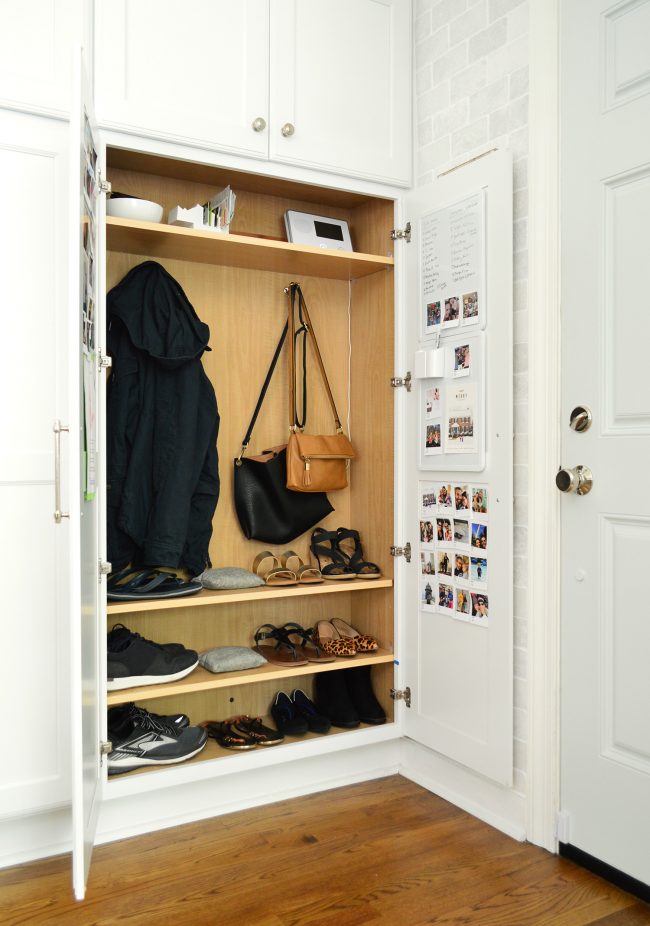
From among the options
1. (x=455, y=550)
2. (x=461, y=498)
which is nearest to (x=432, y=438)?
(x=461, y=498)

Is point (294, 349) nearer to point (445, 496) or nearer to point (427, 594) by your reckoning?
point (445, 496)

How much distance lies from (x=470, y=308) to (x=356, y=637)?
1177 millimetres

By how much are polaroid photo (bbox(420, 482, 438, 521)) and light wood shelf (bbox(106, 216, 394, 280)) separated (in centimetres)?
77

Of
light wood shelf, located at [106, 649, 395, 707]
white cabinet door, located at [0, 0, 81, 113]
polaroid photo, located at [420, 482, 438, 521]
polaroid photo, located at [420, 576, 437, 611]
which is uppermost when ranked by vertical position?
white cabinet door, located at [0, 0, 81, 113]

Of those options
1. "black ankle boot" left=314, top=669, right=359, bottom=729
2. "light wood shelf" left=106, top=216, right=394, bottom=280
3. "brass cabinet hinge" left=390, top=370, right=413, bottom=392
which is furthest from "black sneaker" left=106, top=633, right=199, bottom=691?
"light wood shelf" left=106, top=216, right=394, bottom=280

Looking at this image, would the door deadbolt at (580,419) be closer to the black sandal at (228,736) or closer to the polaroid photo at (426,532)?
the polaroid photo at (426,532)

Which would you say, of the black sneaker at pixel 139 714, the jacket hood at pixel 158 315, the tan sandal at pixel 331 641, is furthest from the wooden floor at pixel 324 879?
the jacket hood at pixel 158 315

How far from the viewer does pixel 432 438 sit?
2.35m

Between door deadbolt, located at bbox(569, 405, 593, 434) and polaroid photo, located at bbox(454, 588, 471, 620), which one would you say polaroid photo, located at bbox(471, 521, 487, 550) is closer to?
polaroid photo, located at bbox(454, 588, 471, 620)

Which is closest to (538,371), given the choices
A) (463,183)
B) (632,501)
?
(632,501)

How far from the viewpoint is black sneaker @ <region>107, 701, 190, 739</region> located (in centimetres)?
222

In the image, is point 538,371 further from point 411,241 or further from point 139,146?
point 139,146

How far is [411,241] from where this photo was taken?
2469 mm

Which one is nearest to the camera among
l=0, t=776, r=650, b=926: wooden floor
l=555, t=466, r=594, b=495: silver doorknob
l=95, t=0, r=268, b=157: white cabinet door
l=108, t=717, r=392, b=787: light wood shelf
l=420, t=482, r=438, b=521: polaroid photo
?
l=0, t=776, r=650, b=926: wooden floor
